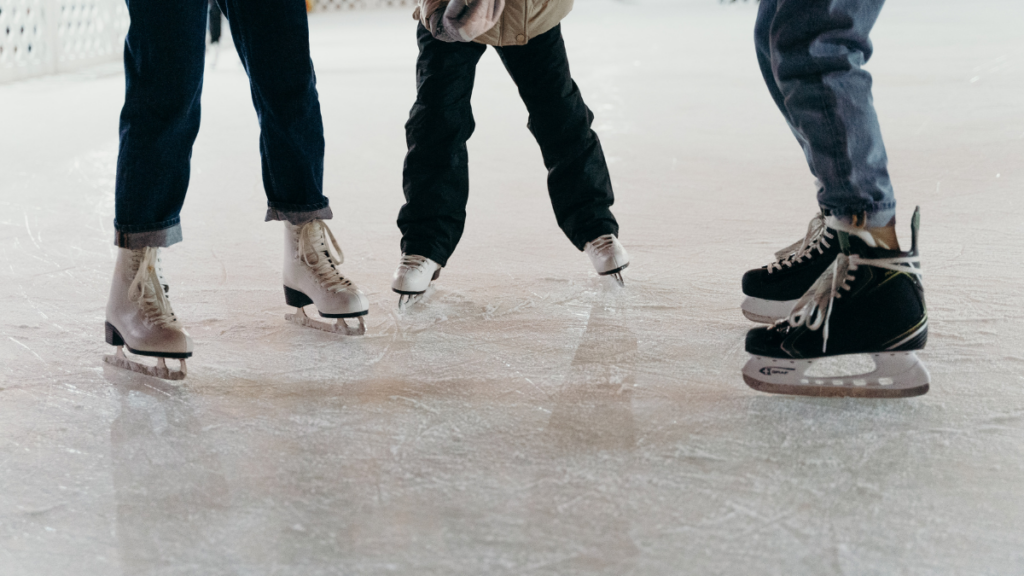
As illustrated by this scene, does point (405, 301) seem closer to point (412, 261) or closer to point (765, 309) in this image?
point (412, 261)

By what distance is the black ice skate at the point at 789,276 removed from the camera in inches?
49.3

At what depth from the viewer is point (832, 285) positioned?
1.05 metres

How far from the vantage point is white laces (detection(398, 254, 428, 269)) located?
1.48 meters

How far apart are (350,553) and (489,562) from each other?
12cm

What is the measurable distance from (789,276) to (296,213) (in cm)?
73

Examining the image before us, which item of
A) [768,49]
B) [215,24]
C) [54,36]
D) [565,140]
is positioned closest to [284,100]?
[565,140]

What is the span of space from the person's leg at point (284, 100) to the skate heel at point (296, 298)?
0.12 metres

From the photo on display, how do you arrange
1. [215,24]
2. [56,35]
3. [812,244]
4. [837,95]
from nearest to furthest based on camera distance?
1. [837,95]
2. [812,244]
3. [215,24]
4. [56,35]

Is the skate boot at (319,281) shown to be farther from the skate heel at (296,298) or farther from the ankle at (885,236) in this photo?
the ankle at (885,236)

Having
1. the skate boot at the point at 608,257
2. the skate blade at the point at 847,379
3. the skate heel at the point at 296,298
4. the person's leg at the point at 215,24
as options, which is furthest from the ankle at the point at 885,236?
the person's leg at the point at 215,24

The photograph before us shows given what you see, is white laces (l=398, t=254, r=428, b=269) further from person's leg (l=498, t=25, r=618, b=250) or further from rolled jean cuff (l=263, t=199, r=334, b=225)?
person's leg (l=498, t=25, r=618, b=250)

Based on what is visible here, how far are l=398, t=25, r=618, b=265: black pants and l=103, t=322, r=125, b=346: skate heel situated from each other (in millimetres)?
485

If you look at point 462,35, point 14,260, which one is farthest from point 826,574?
point 14,260

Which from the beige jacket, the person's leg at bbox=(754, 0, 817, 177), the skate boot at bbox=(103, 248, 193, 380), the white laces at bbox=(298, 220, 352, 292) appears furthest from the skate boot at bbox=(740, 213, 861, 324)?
the skate boot at bbox=(103, 248, 193, 380)
